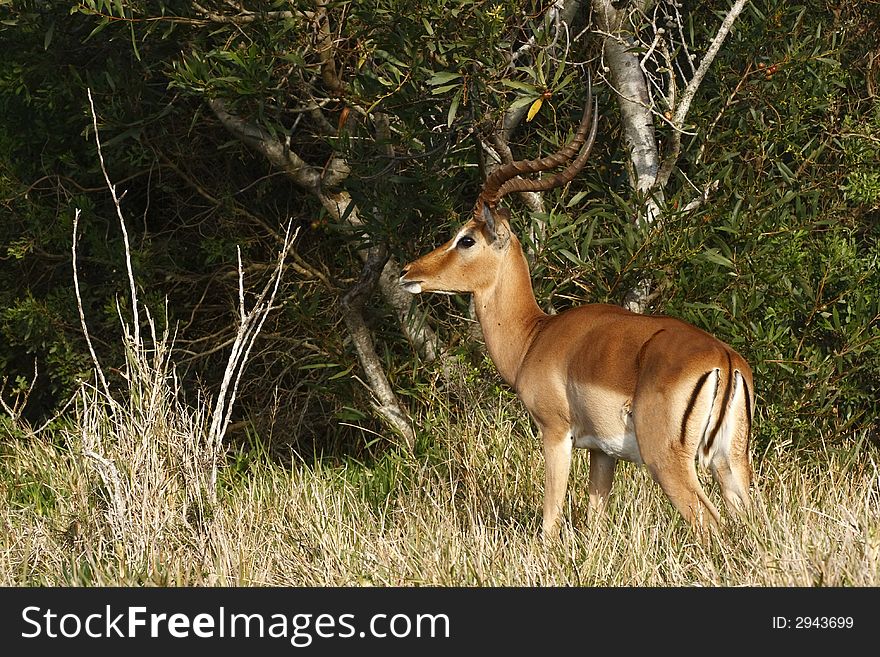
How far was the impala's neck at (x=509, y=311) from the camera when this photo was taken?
553cm

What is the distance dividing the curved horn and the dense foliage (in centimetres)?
26

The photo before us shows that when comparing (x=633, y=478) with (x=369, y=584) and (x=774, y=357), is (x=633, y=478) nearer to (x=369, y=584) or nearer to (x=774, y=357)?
(x=774, y=357)

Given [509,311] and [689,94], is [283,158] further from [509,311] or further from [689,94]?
[689,94]

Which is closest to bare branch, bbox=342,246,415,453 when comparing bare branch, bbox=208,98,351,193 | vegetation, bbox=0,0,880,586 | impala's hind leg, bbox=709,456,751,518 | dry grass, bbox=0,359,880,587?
vegetation, bbox=0,0,880,586

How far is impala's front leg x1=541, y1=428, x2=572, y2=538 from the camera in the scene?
16.4ft

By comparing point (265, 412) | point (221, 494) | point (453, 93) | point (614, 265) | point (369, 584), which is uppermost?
point (453, 93)

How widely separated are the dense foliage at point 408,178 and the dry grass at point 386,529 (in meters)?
0.94

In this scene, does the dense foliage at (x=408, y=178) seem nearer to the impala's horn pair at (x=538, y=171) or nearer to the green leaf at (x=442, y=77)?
the green leaf at (x=442, y=77)

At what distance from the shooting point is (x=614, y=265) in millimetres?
5969

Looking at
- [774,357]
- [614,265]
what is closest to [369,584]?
[614,265]

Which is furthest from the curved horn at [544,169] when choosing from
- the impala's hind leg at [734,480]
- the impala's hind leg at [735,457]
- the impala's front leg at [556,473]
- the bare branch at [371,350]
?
the bare branch at [371,350]

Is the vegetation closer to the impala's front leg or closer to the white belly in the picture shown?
the impala's front leg

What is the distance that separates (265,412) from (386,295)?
5.01 ft
